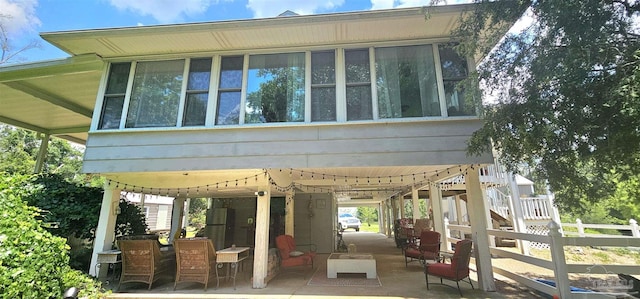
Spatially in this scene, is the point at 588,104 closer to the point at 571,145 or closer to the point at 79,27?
the point at 571,145

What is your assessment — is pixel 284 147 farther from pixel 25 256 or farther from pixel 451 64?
pixel 25 256

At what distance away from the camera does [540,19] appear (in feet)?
13.3

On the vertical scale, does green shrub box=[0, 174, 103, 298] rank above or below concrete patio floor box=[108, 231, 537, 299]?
→ above

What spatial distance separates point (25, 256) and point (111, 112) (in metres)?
3.64

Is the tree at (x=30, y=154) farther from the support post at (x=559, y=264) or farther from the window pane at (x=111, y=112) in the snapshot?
the support post at (x=559, y=264)

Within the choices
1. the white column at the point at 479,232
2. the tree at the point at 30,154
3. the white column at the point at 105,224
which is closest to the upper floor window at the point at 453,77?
the white column at the point at 479,232

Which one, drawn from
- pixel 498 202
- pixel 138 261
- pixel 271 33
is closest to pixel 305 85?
pixel 271 33

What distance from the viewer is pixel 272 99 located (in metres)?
6.16

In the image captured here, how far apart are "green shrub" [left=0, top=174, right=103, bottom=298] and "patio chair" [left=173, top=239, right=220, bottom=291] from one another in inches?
71.9

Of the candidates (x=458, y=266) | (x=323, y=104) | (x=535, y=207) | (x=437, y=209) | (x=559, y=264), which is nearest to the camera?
(x=559, y=264)

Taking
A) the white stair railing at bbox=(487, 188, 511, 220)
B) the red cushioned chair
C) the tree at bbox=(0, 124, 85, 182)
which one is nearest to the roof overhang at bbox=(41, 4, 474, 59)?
the red cushioned chair

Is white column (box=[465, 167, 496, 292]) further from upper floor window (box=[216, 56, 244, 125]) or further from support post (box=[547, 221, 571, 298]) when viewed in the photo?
upper floor window (box=[216, 56, 244, 125])

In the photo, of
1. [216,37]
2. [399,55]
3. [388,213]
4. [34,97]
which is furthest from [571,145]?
[388,213]

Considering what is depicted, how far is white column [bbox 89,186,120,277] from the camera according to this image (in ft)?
20.8
